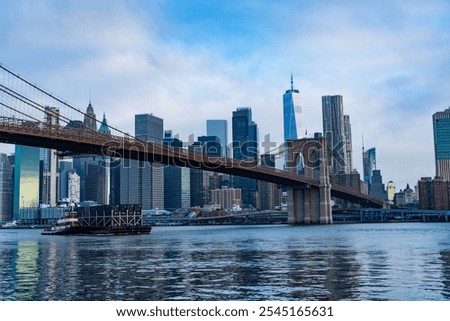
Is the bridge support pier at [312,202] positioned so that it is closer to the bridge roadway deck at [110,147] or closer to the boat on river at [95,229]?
the bridge roadway deck at [110,147]

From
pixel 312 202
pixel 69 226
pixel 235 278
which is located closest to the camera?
pixel 235 278

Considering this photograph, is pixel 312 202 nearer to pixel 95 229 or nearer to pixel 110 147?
pixel 95 229

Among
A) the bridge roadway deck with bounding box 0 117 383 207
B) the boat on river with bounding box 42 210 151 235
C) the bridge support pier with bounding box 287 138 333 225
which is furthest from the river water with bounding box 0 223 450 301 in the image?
the bridge support pier with bounding box 287 138 333 225

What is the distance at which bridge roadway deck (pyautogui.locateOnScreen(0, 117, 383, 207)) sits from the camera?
53.5m

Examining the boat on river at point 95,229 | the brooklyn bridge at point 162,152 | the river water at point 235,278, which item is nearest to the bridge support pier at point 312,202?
the brooklyn bridge at point 162,152

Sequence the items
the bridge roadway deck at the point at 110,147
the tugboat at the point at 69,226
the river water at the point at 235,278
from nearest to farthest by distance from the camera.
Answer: the river water at the point at 235,278
the bridge roadway deck at the point at 110,147
the tugboat at the point at 69,226

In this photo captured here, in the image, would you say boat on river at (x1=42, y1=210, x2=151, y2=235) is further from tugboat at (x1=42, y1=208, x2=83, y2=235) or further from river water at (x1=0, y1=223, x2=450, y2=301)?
river water at (x1=0, y1=223, x2=450, y2=301)

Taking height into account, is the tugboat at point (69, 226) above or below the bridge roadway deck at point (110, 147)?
below

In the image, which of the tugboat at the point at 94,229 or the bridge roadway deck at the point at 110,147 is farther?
the tugboat at the point at 94,229

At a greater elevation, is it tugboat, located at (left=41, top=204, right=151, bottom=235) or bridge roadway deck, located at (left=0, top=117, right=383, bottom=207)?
bridge roadway deck, located at (left=0, top=117, right=383, bottom=207)

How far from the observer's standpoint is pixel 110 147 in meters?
63.2

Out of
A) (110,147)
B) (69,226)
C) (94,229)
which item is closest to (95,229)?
(94,229)

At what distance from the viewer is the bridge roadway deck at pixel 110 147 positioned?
176 feet
